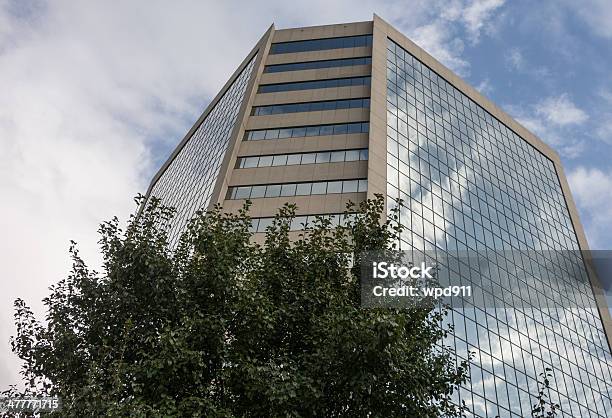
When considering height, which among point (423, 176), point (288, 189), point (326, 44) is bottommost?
point (288, 189)

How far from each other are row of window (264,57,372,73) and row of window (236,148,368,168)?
30.4 ft

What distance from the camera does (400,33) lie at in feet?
153

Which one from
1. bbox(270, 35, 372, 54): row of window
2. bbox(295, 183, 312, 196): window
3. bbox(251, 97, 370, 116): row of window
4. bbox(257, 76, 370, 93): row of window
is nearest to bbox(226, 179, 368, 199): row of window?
bbox(295, 183, 312, 196): window

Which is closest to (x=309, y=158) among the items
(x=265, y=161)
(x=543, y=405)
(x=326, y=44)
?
(x=265, y=161)

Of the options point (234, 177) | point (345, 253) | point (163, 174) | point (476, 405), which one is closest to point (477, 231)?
point (476, 405)

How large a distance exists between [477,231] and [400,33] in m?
18.6

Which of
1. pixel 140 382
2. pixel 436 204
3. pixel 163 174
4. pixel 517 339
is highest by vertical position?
pixel 163 174

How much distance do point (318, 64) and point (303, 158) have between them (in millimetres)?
10007

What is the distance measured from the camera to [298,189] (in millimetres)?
34594

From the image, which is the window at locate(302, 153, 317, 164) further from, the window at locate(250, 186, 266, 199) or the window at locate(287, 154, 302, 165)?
the window at locate(250, 186, 266, 199)

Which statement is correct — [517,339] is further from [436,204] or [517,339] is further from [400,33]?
[400,33]

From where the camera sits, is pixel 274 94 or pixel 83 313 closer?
pixel 83 313

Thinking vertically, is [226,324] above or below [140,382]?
above

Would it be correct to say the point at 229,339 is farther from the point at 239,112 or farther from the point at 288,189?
the point at 239,112
